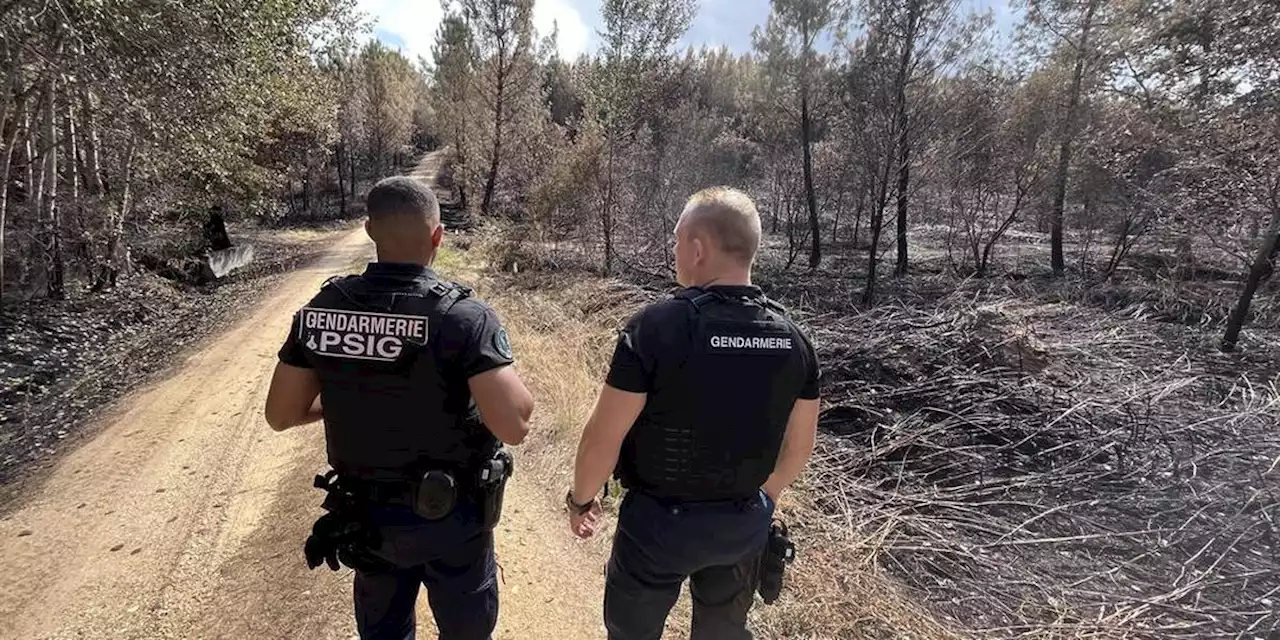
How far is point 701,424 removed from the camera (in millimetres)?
1674

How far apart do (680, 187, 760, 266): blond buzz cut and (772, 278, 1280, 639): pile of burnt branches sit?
8.65 ft

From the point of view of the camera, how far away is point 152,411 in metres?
5.33

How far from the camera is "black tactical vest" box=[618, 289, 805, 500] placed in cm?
162

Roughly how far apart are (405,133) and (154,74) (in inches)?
1169

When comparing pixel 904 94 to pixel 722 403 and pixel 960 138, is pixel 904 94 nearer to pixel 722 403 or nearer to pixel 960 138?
pixel 960 138

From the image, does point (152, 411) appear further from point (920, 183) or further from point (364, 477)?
point (920, 183)

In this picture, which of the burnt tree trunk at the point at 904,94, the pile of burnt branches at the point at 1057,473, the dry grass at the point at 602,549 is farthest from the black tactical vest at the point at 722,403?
the burnt tree trunk at the point at 904,94

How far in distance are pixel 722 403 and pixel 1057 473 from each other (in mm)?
4483

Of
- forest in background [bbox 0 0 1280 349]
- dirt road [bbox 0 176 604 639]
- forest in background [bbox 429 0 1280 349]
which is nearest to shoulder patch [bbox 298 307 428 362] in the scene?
dirt road [bbox 0 176 604 639]

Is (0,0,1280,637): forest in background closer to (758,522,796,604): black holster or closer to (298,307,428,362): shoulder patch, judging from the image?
(758,522,796,604): black holster

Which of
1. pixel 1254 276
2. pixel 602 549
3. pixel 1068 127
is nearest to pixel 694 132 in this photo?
pixel 1068 127

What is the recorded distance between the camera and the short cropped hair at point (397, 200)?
1.76 meters

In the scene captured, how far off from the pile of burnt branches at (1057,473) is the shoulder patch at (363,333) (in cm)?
305

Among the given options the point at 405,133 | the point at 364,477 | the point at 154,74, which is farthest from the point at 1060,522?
the point at 405,133
